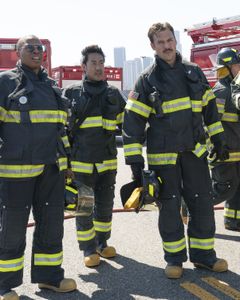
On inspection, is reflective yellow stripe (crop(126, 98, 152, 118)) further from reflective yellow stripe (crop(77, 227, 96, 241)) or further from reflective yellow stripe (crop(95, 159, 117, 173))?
reflective yellow stripe (crop(77, 227, 96, 241))

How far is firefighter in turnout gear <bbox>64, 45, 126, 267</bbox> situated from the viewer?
4.27 meters

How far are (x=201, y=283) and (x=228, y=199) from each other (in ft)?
5.34

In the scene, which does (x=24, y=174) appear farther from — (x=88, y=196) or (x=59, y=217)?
(x=88, y=196)

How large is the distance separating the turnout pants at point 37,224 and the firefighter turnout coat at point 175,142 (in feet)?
2.36

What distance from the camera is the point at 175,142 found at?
3.88 metres

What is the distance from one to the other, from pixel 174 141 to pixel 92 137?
0.80 metres

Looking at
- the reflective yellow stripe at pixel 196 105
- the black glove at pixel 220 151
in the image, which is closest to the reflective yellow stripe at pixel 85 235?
the black glove at pixel 220 151

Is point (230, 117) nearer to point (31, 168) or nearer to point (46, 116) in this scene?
point (46, 116)

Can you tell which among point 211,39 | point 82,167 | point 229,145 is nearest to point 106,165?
point 82,167

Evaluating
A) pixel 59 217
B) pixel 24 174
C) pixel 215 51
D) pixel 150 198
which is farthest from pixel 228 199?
pixel 215 51

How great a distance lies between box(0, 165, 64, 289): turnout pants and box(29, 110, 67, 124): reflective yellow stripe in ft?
1.18

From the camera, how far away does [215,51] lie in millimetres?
10039

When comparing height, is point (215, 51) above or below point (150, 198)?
above

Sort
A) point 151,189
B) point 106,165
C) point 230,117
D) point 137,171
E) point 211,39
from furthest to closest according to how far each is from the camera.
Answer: point 211,39 < point 230,117 < point 106,165 < point 137,171 < point 151,189
